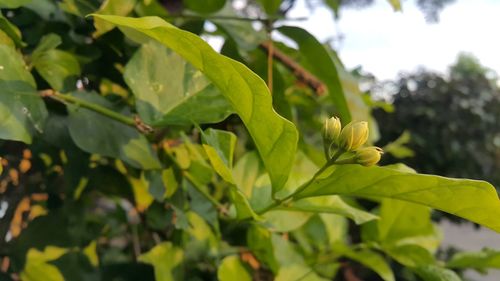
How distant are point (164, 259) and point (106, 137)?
0.08m

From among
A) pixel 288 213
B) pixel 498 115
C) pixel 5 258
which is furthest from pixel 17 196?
pixel 498 115

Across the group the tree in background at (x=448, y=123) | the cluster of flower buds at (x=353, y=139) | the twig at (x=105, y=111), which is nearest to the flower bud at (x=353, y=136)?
the cluster of flower buds at (x=353, y=139)

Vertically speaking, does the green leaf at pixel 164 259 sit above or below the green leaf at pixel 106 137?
below

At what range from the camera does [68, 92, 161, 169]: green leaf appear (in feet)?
0.89

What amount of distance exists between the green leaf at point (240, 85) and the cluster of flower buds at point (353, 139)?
1 centimetres

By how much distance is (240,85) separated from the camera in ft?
0.65

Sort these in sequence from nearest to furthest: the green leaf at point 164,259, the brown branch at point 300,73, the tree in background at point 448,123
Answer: the green leaf at point 164,259, the brown branch at point 300,73, the tree in background at point 448,123

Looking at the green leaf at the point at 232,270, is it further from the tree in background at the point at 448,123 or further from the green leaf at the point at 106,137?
the tree in background at the point at 448,123

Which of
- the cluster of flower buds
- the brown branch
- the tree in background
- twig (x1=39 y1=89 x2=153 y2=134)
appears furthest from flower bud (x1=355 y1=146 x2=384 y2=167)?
the tree in background

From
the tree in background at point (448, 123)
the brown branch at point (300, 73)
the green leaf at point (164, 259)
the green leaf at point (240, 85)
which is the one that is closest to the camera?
the green leaf at point (240, 85)

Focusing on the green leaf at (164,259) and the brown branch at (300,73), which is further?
the brown branch at (300,73)

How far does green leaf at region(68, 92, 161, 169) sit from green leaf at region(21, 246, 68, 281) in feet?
0.27

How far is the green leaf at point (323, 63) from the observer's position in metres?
0.34

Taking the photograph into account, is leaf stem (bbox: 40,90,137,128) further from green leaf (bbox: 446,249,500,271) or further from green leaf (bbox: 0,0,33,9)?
green leaf (bbox: 446,249,500,271)
